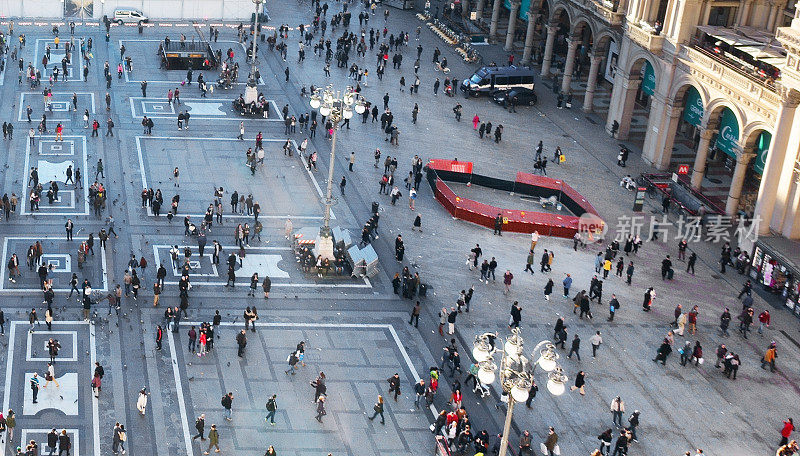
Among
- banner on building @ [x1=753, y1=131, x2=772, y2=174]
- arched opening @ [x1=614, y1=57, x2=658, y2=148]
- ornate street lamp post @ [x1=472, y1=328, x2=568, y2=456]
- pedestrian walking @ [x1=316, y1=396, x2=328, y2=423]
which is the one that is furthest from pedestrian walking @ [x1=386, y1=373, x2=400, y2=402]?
arched opening @ [x1=614, y1=57, x2=658, y2=148]

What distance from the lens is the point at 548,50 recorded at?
8569 centimetres

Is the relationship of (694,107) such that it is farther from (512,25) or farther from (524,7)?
(524,7)

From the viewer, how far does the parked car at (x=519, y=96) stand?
3163 inches

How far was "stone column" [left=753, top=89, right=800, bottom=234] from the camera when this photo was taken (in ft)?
186

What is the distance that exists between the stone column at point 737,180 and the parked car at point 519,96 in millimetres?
20471

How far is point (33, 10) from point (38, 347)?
50827 mm

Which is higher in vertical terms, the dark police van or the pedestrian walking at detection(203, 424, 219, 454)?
the dark police van

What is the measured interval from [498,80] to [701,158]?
19325mm

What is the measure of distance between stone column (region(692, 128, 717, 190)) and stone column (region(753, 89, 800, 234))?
239 inches

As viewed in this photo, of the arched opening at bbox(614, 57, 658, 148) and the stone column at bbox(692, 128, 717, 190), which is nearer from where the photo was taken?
the stone column at bbox(692, 128, 717, 190)

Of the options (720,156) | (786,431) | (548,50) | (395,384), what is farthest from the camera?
(548,50)

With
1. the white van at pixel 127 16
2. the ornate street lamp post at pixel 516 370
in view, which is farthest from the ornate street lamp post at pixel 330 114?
the white van at pixel 127 16

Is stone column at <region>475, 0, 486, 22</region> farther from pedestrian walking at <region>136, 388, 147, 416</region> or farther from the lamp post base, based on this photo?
pedestrian walking at <region>136, 388, 147, 416</region>

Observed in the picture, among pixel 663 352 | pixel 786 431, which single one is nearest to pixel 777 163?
pixel 663 352
